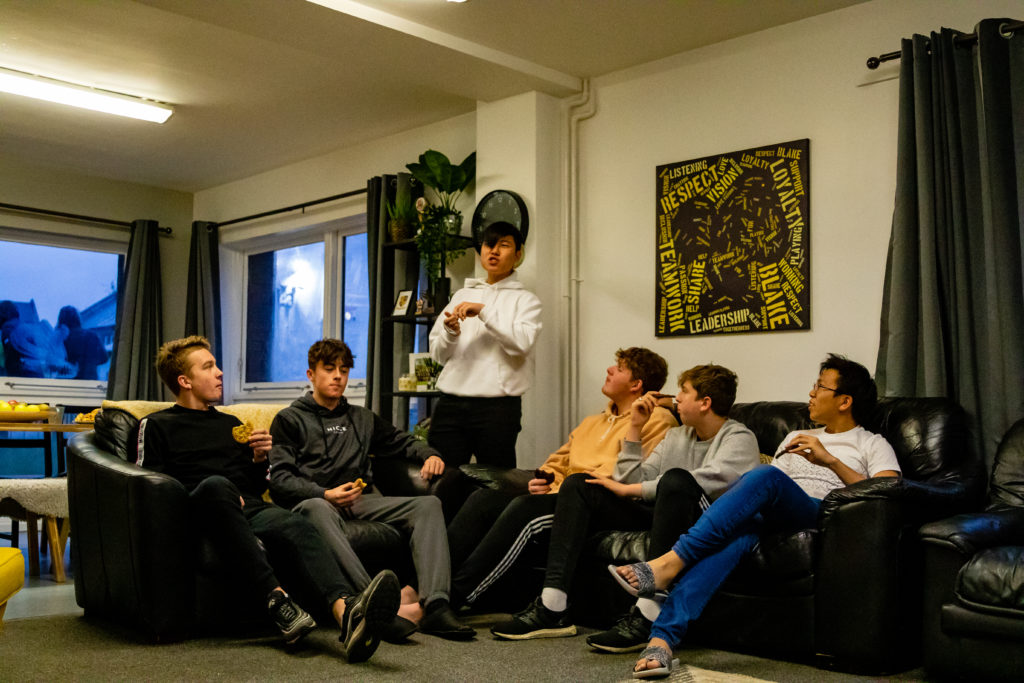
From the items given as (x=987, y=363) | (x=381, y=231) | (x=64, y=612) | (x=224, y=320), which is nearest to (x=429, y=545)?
(x=64, y=612)

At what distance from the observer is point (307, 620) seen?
10.1 feet

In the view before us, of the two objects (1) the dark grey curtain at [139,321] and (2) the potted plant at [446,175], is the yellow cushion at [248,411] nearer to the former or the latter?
(2) the potted plant at [446,175]

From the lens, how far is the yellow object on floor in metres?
2.47

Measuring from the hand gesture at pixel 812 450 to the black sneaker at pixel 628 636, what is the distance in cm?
76

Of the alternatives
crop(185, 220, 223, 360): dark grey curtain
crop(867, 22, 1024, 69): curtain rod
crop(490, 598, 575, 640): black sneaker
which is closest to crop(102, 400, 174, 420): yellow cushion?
crop(490, 598, 575, 640): black sneaker

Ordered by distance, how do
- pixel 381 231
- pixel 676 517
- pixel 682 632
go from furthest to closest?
pixel 381 231
pixel 676 517
pixel 682 632

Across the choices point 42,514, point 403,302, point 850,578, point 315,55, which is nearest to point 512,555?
point 850,578

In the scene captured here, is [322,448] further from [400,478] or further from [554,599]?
[554,599]

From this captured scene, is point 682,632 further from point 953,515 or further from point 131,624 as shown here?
point 131,624

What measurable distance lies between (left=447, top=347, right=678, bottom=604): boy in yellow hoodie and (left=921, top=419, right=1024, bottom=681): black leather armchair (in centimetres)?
116

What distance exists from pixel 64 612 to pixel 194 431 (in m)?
0.98

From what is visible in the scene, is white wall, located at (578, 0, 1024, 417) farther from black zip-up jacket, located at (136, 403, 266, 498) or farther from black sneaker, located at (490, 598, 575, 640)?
black zip-up jacket, located at (136, 403, 266, 498)

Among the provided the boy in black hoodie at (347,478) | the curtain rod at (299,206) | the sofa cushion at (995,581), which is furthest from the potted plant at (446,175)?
the sofa cushion at (995,581)

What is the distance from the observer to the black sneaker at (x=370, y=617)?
289 cm
